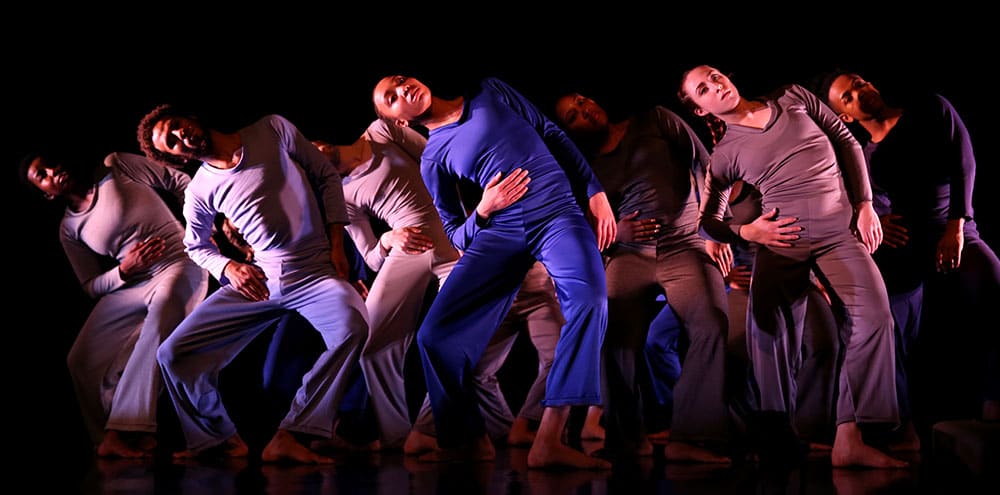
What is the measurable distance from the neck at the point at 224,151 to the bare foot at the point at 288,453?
1071 mm

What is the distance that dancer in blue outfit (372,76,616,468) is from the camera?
10.1 ft

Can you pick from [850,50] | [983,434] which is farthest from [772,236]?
[850,50]

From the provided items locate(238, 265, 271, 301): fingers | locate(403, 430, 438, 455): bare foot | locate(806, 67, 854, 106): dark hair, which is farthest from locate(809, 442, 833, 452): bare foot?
locate(238, 265, 271, 301): fingers

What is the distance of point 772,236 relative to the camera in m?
3.31

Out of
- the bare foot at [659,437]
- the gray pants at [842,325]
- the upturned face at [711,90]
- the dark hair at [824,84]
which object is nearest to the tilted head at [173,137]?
the upturned face at [711,90]

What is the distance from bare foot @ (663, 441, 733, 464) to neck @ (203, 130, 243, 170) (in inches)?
77.3

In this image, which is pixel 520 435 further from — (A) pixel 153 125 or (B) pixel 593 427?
(A) pixel 153 125

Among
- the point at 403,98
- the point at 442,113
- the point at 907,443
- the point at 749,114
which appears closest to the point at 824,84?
the point at 749,114

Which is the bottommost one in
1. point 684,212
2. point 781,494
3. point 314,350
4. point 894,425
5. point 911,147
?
point 314,350

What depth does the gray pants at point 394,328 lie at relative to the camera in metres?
3.96

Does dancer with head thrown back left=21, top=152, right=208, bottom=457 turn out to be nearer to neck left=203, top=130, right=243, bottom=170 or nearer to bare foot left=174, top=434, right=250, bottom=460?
bare foot left=174, top=434, right=250, bottom=460

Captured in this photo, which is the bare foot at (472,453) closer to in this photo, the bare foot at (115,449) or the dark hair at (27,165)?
the bare foot at (115,449)

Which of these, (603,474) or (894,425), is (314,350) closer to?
(603,474)

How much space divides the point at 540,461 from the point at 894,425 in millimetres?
1160
